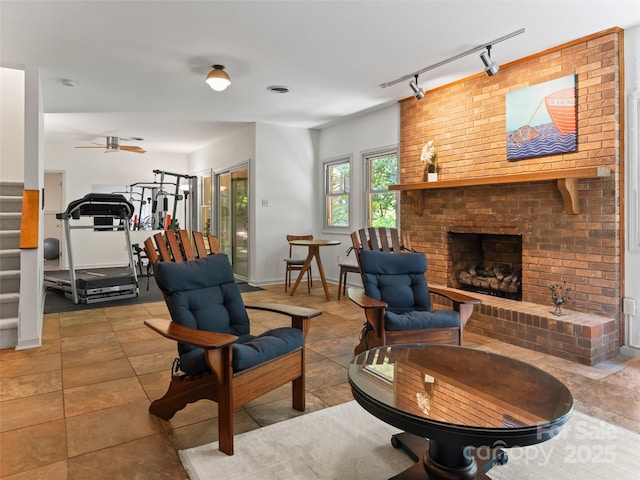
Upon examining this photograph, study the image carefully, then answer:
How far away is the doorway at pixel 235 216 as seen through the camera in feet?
23.2

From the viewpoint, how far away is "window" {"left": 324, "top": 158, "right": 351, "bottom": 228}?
263 inches

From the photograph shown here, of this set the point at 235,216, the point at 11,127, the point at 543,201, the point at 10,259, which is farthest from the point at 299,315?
the point at 235,216

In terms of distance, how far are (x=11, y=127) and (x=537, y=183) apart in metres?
6.15

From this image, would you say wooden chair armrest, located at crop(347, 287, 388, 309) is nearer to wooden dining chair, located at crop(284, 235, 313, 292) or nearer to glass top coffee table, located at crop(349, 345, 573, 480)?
glass top coffee table, located at crop(349, 345, 573, 480)

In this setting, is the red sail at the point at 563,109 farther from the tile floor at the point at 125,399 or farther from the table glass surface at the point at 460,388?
the table glass surface at the point at 460,388

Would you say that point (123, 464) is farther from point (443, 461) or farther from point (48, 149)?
point (48, 149)

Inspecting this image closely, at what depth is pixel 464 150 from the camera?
15.2 ft

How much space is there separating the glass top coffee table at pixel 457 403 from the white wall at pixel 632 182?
2173 millimetres

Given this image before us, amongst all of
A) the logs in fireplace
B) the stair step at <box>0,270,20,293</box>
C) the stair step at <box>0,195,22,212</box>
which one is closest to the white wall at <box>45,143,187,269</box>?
the stair step at <box>0,195,22,212</box>

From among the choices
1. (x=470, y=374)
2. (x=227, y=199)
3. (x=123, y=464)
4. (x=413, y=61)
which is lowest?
(x=123, y=464)

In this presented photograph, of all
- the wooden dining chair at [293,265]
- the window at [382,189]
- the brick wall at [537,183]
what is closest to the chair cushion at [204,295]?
the brick wall at [537,183]

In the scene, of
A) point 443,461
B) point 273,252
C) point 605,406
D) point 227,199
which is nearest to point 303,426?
point 443,461

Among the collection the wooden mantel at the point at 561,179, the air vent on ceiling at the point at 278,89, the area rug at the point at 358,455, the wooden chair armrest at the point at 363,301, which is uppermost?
the air vent on ceiling at the point at 278,89

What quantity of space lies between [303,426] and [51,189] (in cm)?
1027
